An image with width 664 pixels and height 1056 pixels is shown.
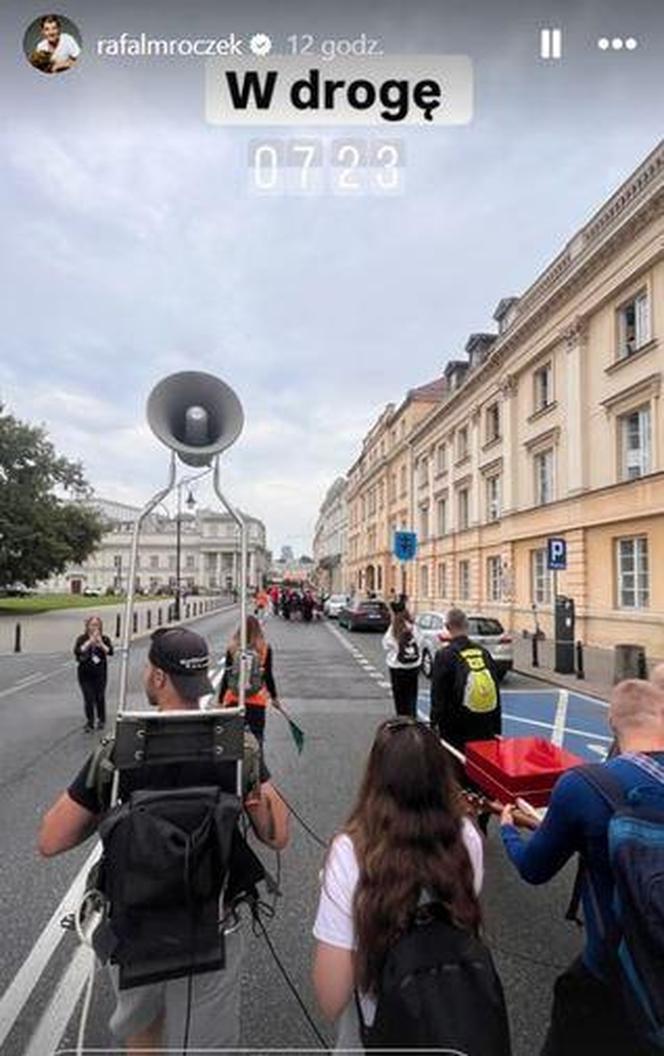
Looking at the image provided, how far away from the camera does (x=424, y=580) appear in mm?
42688

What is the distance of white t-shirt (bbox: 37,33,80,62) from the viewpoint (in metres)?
2.39

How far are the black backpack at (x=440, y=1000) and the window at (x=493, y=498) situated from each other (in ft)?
93.1

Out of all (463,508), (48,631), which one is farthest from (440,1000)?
(463,508)

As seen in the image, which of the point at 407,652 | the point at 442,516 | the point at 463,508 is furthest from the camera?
the point at 442,516

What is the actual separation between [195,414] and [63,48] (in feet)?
4.68

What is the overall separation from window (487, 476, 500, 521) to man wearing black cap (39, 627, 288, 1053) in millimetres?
27892

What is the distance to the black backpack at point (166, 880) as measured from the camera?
1731mm

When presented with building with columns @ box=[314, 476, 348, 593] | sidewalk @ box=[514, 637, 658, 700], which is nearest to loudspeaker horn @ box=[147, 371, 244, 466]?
sidewalk @ box=[514, 637, 658, 700]

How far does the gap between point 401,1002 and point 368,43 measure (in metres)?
2.93

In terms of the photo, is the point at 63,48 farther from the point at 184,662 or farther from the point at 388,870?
the point at 388,870

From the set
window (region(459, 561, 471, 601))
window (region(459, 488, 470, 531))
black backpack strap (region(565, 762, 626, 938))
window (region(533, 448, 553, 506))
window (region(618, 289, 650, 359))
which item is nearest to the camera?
black backpack strap (region(565, 762, 626, 938))

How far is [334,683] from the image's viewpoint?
527 inches

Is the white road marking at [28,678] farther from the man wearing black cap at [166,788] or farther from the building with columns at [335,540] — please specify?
the building with columns at [335,540]

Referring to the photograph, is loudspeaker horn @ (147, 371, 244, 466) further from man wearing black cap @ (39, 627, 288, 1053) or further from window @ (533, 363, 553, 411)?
window @ (533, 363, 553, 411)
